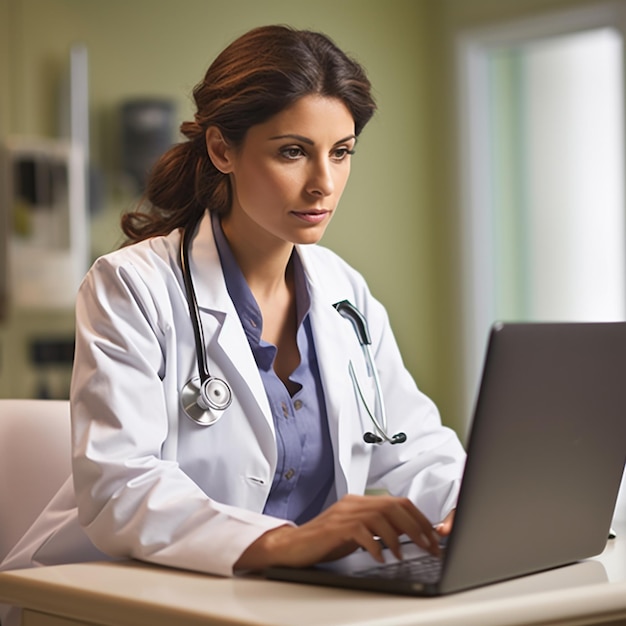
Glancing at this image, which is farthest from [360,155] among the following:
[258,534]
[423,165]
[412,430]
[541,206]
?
[258,534]

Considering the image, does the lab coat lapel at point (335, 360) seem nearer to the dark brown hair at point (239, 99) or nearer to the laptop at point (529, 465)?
the dark brown hair at point (239, 99)

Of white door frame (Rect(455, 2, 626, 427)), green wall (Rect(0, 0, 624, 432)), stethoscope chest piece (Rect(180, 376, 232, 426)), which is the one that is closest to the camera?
stethoscope chest piece (Rect(180, 376, 232, 426))

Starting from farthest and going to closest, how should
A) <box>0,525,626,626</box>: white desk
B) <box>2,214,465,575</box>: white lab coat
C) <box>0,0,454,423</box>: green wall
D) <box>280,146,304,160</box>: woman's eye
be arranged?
1. <box>0,0,454,423</box>: green wall
2. <box>280,146,304,160</box>: woman's eye
3. <box>2,214,465,575</box>: white lab coat
4. <box>0,525,626,626</box>: white desk

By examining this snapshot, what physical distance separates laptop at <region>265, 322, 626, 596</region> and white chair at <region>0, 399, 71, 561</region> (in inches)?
23.7

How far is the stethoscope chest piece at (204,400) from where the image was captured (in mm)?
1407

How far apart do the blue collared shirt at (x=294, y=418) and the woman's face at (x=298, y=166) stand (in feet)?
0.37

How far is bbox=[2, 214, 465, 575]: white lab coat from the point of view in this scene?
1.20m

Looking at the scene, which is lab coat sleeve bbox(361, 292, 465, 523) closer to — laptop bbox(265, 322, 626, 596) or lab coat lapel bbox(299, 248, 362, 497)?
lab coat lapel bbox(299, 248, 362, 497)

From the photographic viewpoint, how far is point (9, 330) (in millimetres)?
3361

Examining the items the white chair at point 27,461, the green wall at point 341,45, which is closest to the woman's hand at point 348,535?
the white chair at point 27,461

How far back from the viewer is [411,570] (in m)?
1.04

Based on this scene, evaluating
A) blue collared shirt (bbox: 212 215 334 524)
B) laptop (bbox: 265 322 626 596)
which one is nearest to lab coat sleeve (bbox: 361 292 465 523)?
blue collared shirt (bbox: 212 215 334 524)

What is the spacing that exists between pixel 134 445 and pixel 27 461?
34cm

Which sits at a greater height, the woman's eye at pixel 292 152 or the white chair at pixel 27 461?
the woman's eye at pixel 292 152
